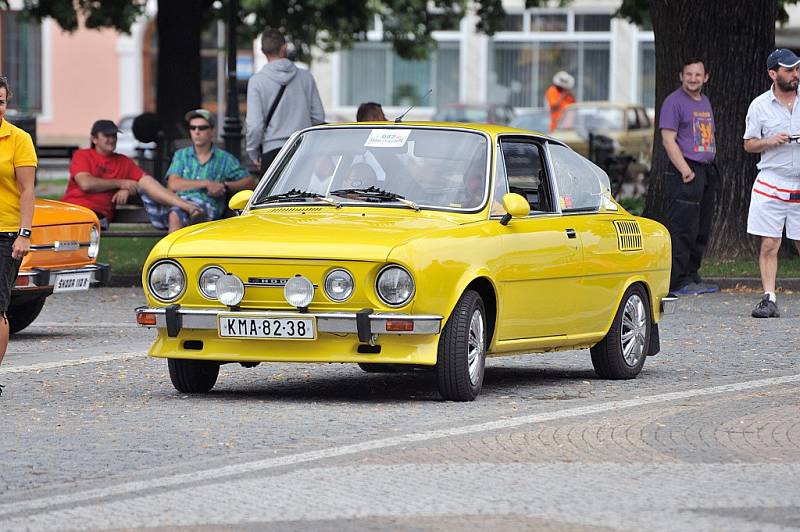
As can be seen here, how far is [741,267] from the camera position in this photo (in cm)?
1798

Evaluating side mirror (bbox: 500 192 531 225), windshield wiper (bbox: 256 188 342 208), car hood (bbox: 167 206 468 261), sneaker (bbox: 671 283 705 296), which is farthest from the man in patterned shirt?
side mirror (bbox: 500 192 531 225)

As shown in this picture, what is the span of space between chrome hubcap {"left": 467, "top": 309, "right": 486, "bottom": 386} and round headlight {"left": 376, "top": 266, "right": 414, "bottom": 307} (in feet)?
1.62

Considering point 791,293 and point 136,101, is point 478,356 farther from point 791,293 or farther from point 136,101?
point 136,101

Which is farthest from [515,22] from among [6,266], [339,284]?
[339,284]

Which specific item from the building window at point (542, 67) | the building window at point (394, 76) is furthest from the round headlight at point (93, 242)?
the building window at point (394, 76)

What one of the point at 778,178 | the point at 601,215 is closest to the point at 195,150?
the point at 778,178

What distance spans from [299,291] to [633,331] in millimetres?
2677

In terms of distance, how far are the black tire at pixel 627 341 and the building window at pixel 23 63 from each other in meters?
44.3

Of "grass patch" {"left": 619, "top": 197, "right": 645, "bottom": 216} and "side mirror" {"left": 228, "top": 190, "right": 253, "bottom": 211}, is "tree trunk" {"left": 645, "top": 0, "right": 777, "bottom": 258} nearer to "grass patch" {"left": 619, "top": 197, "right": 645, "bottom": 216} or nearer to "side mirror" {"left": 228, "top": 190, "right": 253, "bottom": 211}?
"grass patch" {"left": 619, "top": 197, "right": 645, "bottom": 216}

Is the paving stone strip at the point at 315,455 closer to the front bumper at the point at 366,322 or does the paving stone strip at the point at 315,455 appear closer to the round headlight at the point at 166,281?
the front bumper at the point at 366,322

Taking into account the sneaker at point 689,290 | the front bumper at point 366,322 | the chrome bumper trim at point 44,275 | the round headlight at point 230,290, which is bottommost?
the sneaker at point 689,290

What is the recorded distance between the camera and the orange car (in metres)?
12.8

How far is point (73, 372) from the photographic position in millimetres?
10938

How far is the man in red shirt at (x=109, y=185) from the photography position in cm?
1656
